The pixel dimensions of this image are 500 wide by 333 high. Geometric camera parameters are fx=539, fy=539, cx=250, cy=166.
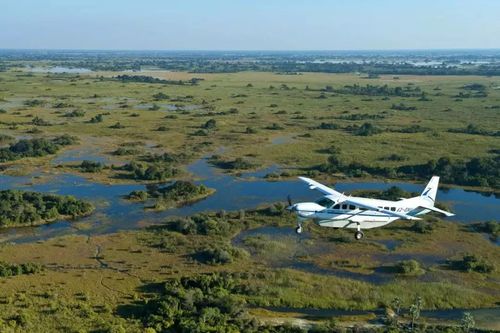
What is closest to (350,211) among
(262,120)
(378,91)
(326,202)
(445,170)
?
(326,202)

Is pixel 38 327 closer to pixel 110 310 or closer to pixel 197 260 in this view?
pixel 110 310

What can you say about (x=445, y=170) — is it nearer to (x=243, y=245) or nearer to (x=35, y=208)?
(x=243, y=245)

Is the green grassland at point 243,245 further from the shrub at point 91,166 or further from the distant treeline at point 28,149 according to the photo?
the distant treeline at point 28,149

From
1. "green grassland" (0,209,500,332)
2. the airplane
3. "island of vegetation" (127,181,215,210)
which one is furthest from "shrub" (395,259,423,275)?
"island of vegetation" (127,181,215,210)

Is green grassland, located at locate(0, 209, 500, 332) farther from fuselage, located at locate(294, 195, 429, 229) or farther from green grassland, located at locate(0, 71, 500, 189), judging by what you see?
green grassland, located at locate(0, 71, 500, 189)

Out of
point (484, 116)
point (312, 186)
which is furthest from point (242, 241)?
point (484, 116)

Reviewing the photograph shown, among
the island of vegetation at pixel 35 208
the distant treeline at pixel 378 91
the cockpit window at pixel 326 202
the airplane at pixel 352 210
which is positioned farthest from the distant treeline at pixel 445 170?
the distant treeline at pixel 378 91
